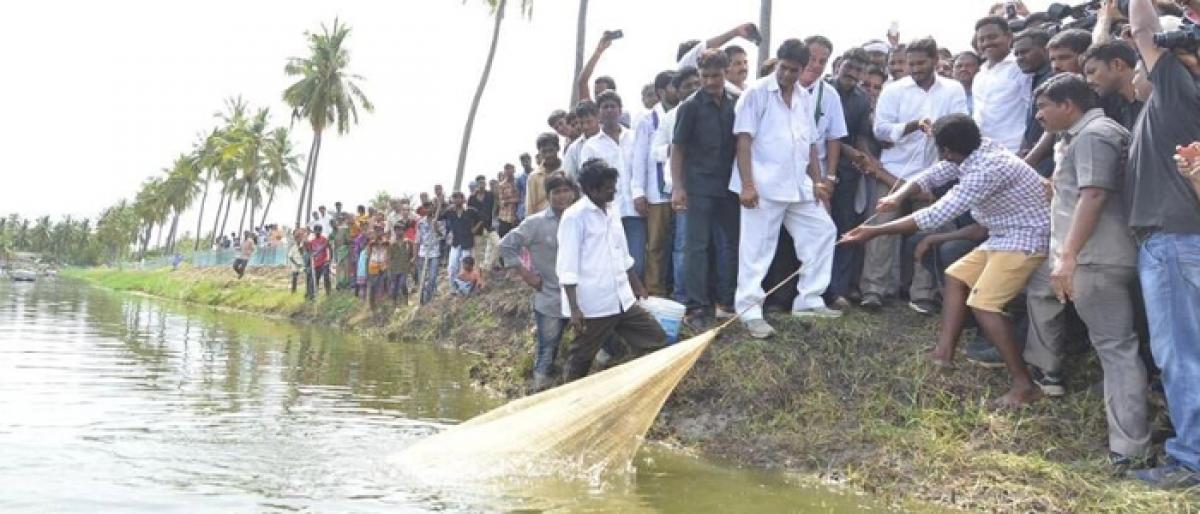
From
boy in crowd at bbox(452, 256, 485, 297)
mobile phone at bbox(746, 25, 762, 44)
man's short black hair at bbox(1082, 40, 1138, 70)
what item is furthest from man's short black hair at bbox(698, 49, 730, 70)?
boy in crowd at bbox(452, 256, 485, 297)

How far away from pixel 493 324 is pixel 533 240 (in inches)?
212

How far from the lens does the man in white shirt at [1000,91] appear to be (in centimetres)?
591

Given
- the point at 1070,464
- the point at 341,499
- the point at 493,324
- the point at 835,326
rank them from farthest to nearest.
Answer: the point at 493,324, the point at 835,326, the point at 1070,464, the point at 341,499

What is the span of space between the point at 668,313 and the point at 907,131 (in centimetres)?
212

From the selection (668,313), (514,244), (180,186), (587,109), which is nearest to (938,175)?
(668,313)

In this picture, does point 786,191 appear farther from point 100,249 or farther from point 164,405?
Result: point 100,249

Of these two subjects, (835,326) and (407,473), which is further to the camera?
(835,326)

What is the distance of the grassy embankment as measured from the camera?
4.17 metres

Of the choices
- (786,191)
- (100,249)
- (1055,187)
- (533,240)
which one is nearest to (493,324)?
(533,240)

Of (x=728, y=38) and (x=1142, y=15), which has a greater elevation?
(x=728, y=38)

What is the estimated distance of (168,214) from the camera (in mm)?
72625

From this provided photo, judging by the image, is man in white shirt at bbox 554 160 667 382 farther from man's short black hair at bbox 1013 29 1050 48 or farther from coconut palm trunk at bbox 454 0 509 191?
Answer: coconut palm trunk at bbox 454 0 509 191

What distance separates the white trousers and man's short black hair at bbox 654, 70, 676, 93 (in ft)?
5.18

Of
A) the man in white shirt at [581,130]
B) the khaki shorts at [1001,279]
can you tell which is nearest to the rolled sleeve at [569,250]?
the man in white shirt at [581,130]
